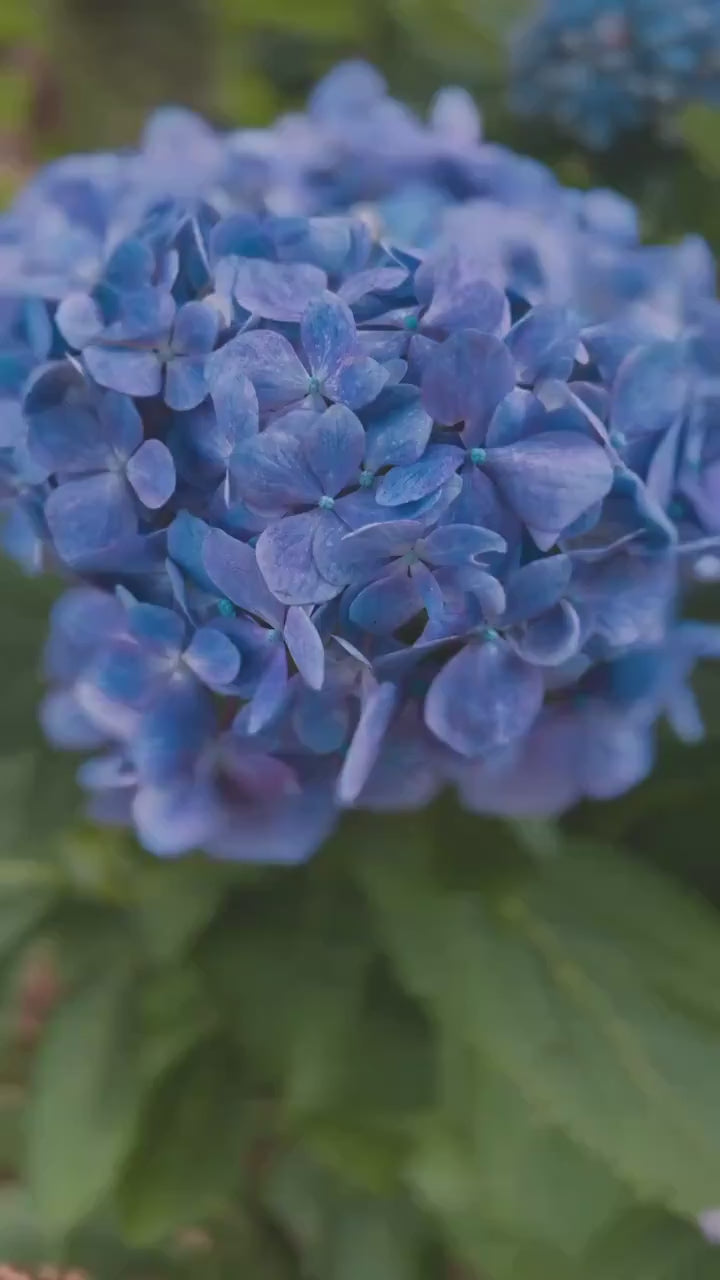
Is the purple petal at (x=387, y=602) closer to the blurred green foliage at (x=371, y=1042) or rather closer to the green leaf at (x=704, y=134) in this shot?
the blurred green foliage at (x=371, y=1042)

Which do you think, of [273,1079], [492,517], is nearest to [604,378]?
[492,517]

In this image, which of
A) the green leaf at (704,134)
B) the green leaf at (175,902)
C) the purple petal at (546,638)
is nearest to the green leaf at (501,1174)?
the green leaf at (175,902)

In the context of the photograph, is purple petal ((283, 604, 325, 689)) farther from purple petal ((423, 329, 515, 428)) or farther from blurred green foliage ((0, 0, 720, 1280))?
blurred green foliage ((0, 0, 720, 1280))

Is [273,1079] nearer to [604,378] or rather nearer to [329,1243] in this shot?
[329,1243]

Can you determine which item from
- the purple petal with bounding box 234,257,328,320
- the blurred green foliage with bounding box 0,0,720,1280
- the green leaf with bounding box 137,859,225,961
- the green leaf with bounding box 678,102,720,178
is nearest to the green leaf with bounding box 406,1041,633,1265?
the blurred green foliage with bounding box 0,0,720,1280

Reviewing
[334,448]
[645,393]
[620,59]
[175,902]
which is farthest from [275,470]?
[620,59]
